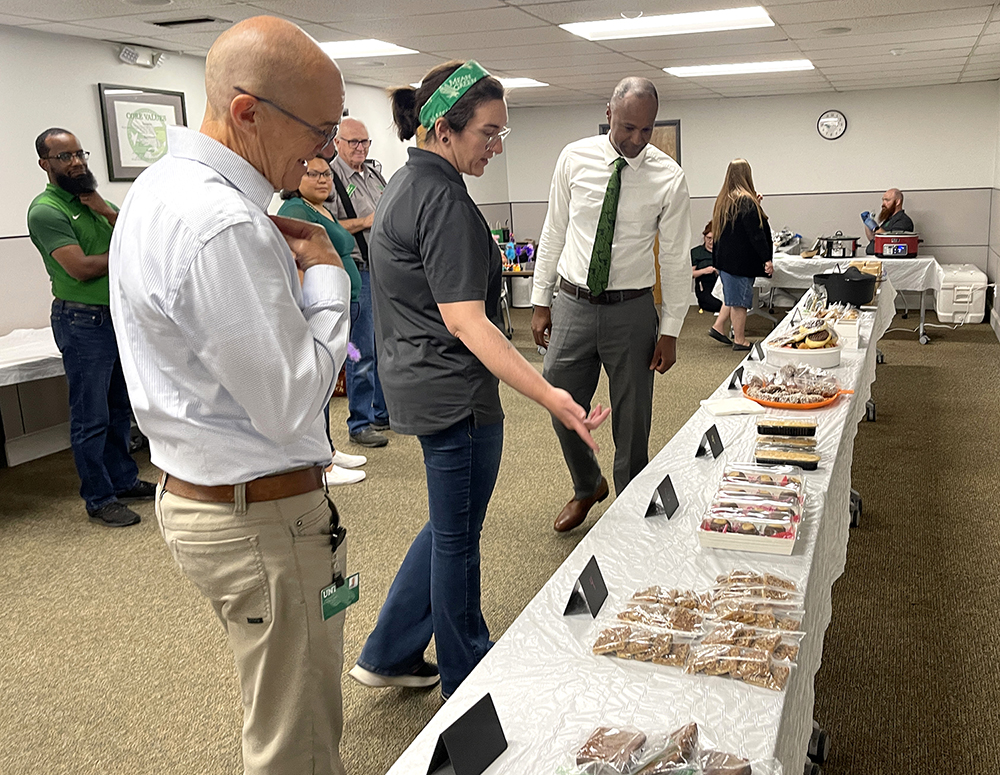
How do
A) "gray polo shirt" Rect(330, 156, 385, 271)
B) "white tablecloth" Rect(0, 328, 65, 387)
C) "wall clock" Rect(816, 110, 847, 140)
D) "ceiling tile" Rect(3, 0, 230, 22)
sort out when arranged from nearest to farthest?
1. "white tablecloth" Rect(0, 328, 65, 387)
2. "ceiling tile" Rect(3, 0, 230, 22)
3. "gray polo shirt" Rect(330, 156, 385, 271)
4. "wall clock" Rect(816, 110, 847, 140)

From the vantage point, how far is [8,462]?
15.0 ft

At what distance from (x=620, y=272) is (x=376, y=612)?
1365mm

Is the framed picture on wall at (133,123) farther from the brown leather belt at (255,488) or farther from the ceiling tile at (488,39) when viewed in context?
the brown leather belt at (255,488)

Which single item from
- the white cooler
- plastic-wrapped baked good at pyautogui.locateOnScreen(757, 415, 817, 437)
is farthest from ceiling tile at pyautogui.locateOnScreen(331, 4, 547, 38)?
the white cooler

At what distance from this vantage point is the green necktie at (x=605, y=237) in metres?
2.89

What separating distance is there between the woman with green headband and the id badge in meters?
0.48

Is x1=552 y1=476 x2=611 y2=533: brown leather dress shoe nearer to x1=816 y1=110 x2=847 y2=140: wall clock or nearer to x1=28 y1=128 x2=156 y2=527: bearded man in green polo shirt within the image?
x1=28 y1=128 x2=156 y2=527: bearded man in green polo shirt

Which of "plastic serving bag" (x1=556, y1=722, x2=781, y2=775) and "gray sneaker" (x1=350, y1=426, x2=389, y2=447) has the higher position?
"plastic serving bag" (x1=556, y1=722, x2=781, y2=775)

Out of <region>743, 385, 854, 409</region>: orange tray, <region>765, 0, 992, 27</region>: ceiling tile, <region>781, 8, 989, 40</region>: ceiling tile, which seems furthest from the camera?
<region>781, 8, 989, 40</region>: ceiling tile

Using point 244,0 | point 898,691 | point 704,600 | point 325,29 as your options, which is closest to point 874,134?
point 325,29

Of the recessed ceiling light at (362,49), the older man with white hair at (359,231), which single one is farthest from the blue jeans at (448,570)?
the recessed ceiling light at (362,49)

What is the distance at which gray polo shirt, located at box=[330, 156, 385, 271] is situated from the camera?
4.66 metres

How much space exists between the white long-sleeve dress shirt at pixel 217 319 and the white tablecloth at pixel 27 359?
3.15 m

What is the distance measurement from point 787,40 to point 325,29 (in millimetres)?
3024
